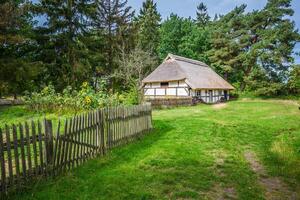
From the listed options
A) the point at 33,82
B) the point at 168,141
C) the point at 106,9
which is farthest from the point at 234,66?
the point at 168,141

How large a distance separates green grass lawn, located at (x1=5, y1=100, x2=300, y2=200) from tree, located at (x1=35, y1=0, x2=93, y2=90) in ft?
62.5

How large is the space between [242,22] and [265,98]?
1409 centimetres

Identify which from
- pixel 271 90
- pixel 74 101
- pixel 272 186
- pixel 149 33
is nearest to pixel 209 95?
pixel 271 90

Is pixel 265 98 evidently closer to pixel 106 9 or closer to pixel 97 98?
pixel 106 9

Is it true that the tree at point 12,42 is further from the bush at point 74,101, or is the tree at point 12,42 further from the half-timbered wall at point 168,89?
the half-timbered wall at point 168,89

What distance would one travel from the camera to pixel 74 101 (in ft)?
50.7

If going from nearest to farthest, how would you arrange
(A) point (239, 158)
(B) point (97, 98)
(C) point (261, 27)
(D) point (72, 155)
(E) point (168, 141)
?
(D) point (72, 155) < (A) point (239, 158) < (E) point (168, 141) < (B) point (97, 98) < (C) point (261, 27)

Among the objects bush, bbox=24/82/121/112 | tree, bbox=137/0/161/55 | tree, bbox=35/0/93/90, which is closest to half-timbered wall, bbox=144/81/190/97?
tree, bbox=35/0/93/90

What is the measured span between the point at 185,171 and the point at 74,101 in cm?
1079

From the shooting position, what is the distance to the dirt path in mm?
5083

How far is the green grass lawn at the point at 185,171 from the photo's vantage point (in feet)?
16.6

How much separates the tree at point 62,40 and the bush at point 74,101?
28.8ft

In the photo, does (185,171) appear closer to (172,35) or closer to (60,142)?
(60,142)

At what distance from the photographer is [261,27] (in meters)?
41.5
